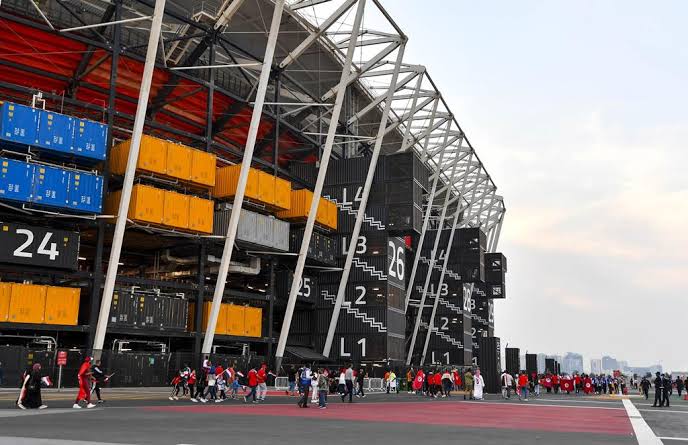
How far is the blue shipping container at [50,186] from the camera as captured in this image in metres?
36.2

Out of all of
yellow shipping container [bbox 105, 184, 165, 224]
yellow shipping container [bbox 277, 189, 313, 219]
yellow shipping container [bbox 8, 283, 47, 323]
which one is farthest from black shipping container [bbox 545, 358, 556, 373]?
yellow shipping container [bbox 8, 283, 47, 323]

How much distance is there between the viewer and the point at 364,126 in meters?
77.4

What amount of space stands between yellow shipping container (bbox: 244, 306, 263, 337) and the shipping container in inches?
200

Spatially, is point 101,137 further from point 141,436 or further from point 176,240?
point 141,436

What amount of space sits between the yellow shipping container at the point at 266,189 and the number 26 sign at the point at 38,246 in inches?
562

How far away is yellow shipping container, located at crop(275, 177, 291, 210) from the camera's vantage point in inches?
1976

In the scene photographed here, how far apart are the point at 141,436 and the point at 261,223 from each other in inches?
1428

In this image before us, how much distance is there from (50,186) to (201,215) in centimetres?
965

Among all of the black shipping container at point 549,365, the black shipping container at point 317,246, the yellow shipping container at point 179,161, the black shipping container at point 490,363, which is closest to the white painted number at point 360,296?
the black shipping container at point 317,246

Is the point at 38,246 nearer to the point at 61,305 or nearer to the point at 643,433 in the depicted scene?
the point at 61,305

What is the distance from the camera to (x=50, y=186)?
3672cm

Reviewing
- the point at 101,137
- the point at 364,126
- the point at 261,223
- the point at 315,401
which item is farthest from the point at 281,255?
the point at 364,126

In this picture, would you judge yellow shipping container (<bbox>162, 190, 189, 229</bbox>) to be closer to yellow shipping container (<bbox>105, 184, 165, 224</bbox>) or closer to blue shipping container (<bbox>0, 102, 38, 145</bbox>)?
yellow shipping container (<bbox>105, 184, 165, 224</bbox>)

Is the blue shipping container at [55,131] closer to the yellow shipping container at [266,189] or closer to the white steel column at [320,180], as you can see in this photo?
the yellow shipping container at [266,189]
